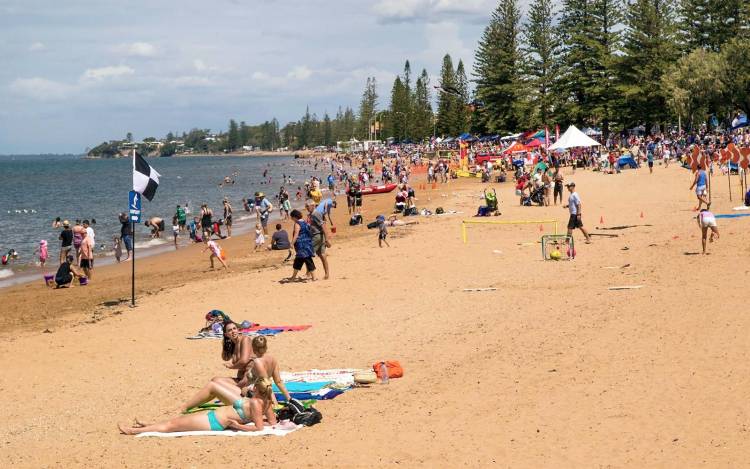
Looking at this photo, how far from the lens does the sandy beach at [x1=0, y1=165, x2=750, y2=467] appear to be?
7.41 metres

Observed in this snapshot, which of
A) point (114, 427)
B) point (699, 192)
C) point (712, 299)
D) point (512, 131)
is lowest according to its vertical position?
point (114, 427)

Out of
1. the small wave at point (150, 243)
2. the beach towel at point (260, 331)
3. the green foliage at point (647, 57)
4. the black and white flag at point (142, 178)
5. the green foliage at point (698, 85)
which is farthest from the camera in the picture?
the green foliage at point (647, 57)

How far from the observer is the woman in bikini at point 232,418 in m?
8.10

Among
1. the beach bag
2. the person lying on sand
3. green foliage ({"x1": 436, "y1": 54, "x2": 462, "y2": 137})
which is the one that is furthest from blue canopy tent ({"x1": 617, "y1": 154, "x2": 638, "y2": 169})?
green foliage ({"x1": 436, "y1": 54, "x2": 462, "y2": 137})

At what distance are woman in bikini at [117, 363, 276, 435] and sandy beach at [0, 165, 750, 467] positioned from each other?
189 millimetres

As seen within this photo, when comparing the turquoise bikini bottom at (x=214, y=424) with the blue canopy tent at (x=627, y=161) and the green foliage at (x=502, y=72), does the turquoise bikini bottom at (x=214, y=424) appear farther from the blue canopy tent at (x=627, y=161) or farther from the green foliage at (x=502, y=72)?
the green foliage at (x=502, y=72)

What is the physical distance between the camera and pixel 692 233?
1956 centimetres

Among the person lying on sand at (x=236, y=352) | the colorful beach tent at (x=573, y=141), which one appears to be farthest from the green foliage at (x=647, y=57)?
the person lying on sand at (x=236, y=352)

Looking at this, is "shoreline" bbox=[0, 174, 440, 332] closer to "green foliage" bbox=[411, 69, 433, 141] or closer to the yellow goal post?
the yellow goal post

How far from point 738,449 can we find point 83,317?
11.9 meters

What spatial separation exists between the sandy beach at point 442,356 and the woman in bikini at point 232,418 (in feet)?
0.62

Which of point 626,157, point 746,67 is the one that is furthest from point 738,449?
point 746,67

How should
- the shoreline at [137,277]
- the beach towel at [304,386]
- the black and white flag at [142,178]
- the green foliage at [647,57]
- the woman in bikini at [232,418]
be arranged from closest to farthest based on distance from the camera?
1. the woman in bikini at [232,418]
2. the beach towel at [304,386]
3. the black and white flag at [142,178]
4. the shoreline at [137,277]
5. the green foliage at [647,57]

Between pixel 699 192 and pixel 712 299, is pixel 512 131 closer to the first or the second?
pixel 699 192
